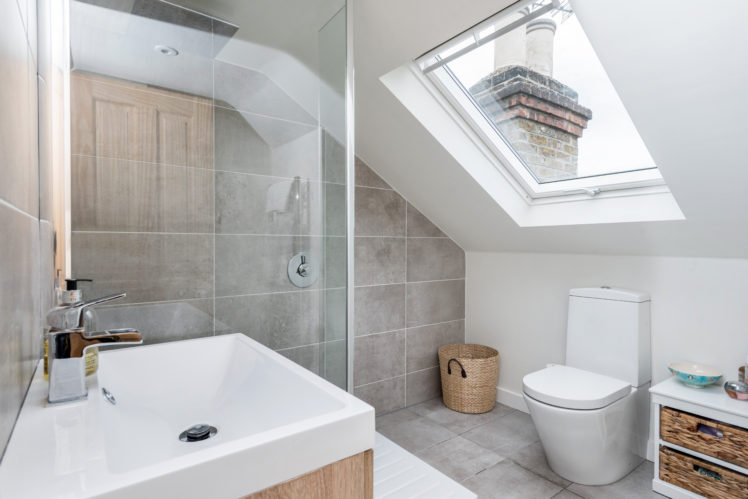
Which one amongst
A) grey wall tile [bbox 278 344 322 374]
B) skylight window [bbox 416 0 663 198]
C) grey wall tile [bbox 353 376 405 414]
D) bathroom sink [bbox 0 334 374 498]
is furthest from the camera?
grey wall tile [bbox 353 376 405 414]

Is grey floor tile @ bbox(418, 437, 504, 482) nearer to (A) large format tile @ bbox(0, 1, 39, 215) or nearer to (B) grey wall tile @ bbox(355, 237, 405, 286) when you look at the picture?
(B) grey wall tile @ bbox(355, 237, 405, 286)

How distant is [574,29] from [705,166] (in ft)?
2.52

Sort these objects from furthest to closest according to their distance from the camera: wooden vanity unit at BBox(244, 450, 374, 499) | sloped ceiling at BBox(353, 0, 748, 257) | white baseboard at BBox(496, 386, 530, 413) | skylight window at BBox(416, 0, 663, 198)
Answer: white baseboard at BBox(496, 386, 530, 413), skylight window at BBox(416, 0, 663, 198), sloped ceiling at BBox(353, 0, 748, 257), wooden vanity unit at BBox(244, 450, 374, 499)

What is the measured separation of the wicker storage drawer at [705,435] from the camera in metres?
1.67

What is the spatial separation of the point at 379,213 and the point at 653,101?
5.32ft

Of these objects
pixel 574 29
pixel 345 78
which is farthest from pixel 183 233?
pixel 574 29

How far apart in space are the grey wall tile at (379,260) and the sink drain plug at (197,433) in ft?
5.53

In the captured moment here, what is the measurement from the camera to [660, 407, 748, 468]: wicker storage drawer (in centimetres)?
167

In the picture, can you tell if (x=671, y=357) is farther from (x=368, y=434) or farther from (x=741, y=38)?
(x=368, y=434)

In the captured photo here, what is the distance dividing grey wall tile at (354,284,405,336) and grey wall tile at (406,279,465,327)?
0.08m

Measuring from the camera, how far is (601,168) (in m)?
2.14

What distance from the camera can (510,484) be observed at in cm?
200

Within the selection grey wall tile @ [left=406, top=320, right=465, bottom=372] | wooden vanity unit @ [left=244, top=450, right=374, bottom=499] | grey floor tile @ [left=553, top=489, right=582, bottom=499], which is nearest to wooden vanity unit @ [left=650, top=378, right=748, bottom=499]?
grey floor tile @ [left=553, top=489, right=582, bottom=499]

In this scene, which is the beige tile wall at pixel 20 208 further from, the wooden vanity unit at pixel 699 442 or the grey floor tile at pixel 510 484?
the wooden vanity unit at pixel 699 442
